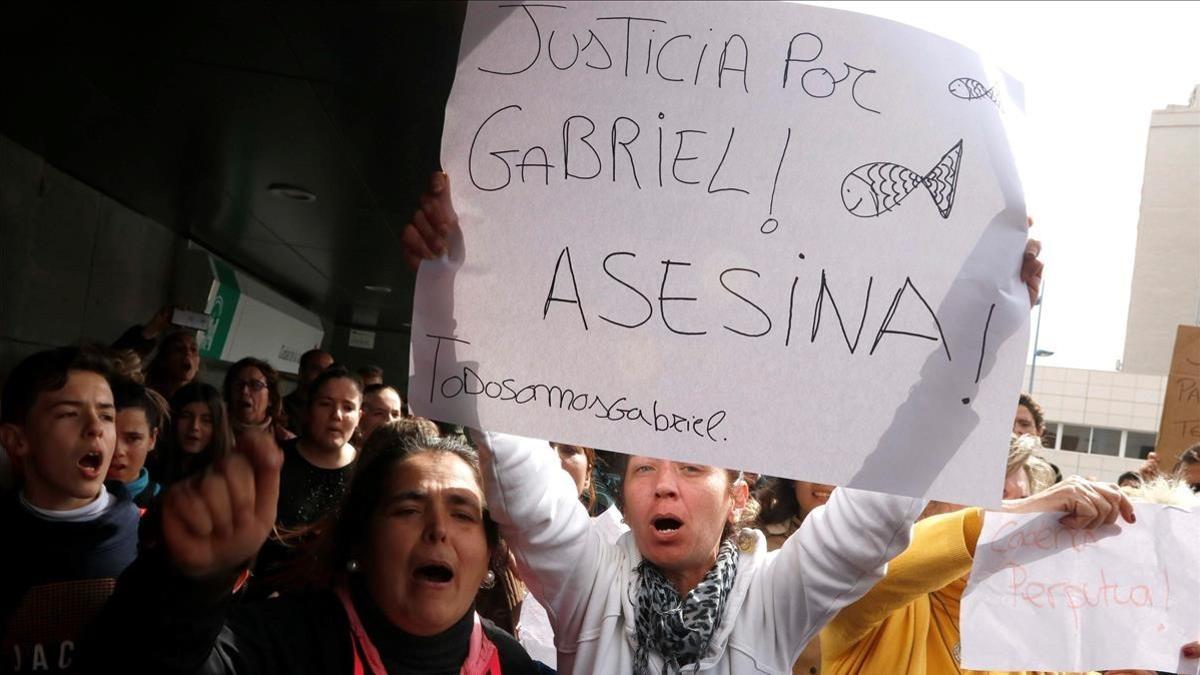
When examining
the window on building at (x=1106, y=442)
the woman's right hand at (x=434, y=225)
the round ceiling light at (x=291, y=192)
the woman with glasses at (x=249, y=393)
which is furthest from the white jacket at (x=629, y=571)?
the window on building at (x=1106, y=442)

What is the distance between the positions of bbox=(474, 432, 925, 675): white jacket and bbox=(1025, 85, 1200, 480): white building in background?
3130 centimetres

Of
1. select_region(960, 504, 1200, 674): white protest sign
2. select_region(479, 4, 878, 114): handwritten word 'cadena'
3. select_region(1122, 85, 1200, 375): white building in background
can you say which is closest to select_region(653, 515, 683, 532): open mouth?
select_region(960, 504, 1200, 674): white protest sign

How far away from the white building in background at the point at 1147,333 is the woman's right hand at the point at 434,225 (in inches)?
1248

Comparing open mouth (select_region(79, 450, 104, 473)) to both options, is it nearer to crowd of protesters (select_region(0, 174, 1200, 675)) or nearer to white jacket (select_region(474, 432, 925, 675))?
crowd of protesters (select_region(0, 174, 1200, 675))

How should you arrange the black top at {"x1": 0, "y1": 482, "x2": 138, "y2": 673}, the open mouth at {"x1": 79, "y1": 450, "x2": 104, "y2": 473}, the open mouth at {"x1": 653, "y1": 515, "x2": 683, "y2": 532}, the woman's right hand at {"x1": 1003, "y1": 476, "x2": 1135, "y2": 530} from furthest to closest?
the open mouth at {"x1": 79, "y1": 450, "x2": 104, "y2": 473}, the woman's right hand at {"x1": 1003, "y1": 476, "x2": 1135, "y2": 530}, the open mouth at {"x1": 653, "y1": 515, "x2": 683, "y2": 532}, the black top at {"x1": 0, "y1": 482, "x2": 138, "y2": 673}

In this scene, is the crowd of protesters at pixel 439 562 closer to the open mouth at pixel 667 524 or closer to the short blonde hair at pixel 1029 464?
the open mouth at pixel 667 524

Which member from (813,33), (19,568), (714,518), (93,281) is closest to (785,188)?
(813,33)

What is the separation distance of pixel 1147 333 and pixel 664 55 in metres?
48.1

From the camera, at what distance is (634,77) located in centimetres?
190

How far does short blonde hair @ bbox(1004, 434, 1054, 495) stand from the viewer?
2914 mm

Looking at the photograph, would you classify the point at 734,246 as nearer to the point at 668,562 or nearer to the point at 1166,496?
the point at 668,562

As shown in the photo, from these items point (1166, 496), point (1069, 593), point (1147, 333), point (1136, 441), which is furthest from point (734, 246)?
point (1136, 441)

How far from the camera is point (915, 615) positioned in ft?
8.18

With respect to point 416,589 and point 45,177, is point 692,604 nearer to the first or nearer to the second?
point 416,589
